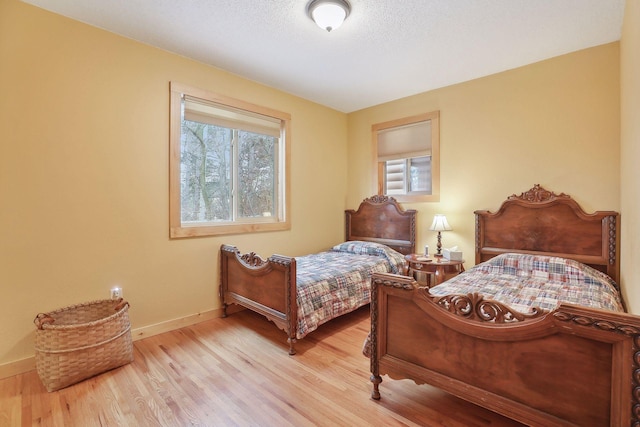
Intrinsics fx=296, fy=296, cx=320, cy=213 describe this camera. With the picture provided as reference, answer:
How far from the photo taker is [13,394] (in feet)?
6.09

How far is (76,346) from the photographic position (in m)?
1.96

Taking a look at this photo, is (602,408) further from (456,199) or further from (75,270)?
(75,270)

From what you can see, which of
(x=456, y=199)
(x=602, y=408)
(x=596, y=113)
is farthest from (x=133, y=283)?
(x=596, y=113)

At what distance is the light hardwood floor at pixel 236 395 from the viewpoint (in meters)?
1.63

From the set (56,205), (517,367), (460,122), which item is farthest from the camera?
(460,122)

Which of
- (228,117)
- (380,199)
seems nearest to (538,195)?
(380,199)

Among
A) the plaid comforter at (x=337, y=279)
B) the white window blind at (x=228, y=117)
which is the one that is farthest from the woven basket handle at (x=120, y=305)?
the white window blind at (x=228, y=117)

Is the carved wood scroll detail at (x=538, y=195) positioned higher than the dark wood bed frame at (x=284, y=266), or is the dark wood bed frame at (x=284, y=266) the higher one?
the carved wood scroll detail at (x=538, y=195)

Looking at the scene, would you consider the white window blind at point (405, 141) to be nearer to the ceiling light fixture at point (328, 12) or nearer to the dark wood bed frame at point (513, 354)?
the ceiling light fixture at point (328, 12)

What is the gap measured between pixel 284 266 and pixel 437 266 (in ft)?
5.48

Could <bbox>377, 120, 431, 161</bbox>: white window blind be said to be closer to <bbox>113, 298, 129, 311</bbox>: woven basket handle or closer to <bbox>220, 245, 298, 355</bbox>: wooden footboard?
<bbox>220, 245, 298, 355</bbox>: wooden footboard

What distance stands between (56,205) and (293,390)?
2.18m

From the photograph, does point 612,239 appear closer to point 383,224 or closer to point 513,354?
point 513,354

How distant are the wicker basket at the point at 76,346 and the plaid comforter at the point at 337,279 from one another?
132 cm
